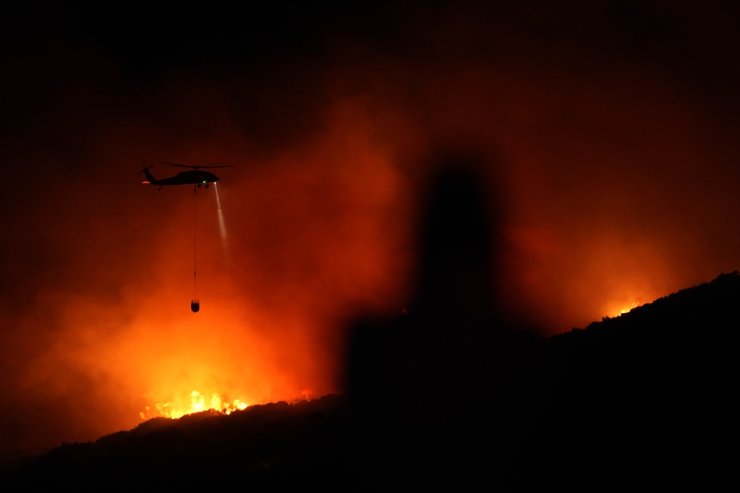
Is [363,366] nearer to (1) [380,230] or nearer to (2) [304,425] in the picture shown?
(1) [380,230]

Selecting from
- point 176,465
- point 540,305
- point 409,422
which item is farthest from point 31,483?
point 540,305

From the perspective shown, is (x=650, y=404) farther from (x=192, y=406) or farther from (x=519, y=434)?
(x=192, y=406)

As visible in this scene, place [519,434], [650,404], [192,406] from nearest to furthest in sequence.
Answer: [650,404]
[519,434]
[192,406]

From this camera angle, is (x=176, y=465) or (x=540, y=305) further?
(x=540, y=305)

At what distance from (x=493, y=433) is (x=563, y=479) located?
368cm

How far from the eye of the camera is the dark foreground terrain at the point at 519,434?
12.9 metres

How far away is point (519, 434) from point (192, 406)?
2662 cm

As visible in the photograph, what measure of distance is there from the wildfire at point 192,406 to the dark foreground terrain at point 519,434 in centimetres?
1072

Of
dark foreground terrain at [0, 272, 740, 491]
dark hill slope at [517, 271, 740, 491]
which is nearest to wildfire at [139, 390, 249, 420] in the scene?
dark foreground terrain at [0, 272, 740, 491]

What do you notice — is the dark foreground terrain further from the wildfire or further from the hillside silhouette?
the wildfire

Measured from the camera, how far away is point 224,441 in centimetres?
2231

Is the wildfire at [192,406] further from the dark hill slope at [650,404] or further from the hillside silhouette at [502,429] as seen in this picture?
the dark hill slope at [650,404]

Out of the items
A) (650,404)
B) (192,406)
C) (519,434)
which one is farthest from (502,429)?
(192,406)

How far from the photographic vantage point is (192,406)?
121 feet
